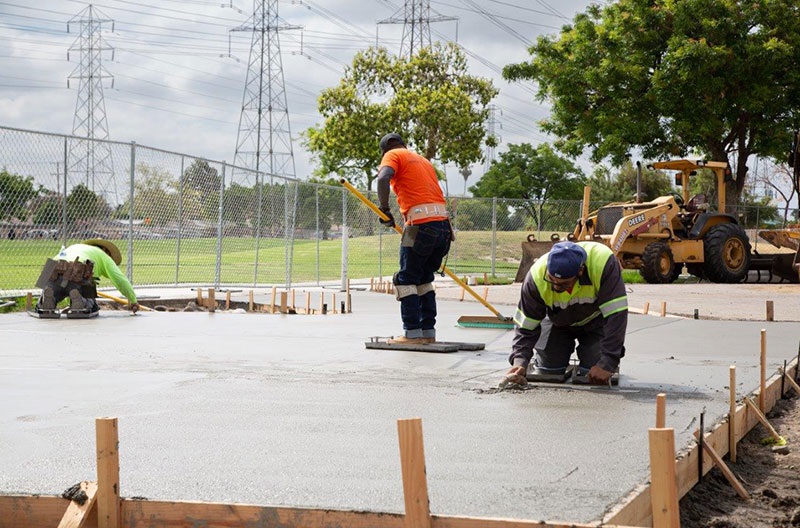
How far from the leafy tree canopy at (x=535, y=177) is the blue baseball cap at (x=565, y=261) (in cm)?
5832

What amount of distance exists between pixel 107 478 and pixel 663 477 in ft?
6.84

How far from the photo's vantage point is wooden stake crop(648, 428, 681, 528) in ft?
12.2

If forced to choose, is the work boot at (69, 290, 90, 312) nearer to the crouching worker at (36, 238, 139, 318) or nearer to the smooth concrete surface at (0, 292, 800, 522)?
the crouching worker at (36, 238, 139, 318)

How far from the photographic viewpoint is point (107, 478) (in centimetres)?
407

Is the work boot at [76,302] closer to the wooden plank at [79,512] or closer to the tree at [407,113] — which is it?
the wooden plank at [79,512]

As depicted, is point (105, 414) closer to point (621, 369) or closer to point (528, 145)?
point (621, 369)

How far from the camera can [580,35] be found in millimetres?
33000

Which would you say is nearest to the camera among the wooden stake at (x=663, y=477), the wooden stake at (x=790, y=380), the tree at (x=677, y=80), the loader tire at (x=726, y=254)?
the wooden stake at (x=663, y=477)

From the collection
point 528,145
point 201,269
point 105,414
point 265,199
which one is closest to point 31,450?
point 105,414

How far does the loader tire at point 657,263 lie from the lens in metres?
23.5

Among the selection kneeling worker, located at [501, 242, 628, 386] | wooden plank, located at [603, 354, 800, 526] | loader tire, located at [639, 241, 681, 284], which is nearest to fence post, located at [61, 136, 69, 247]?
kneeling worker, located at [501, 242, 628, 386]

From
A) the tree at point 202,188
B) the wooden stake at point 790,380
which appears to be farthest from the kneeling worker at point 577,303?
the tree at point 202,188

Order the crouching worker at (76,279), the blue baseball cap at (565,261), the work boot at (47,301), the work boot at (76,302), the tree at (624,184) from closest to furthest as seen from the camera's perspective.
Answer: the blue baseball cap at (565,261) < the crouching worker at (76,279) < the work boot at (47,301) < the work boot at (76,302) < the tree at (624,184)

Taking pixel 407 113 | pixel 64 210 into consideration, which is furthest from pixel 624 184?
pixel 64 210
